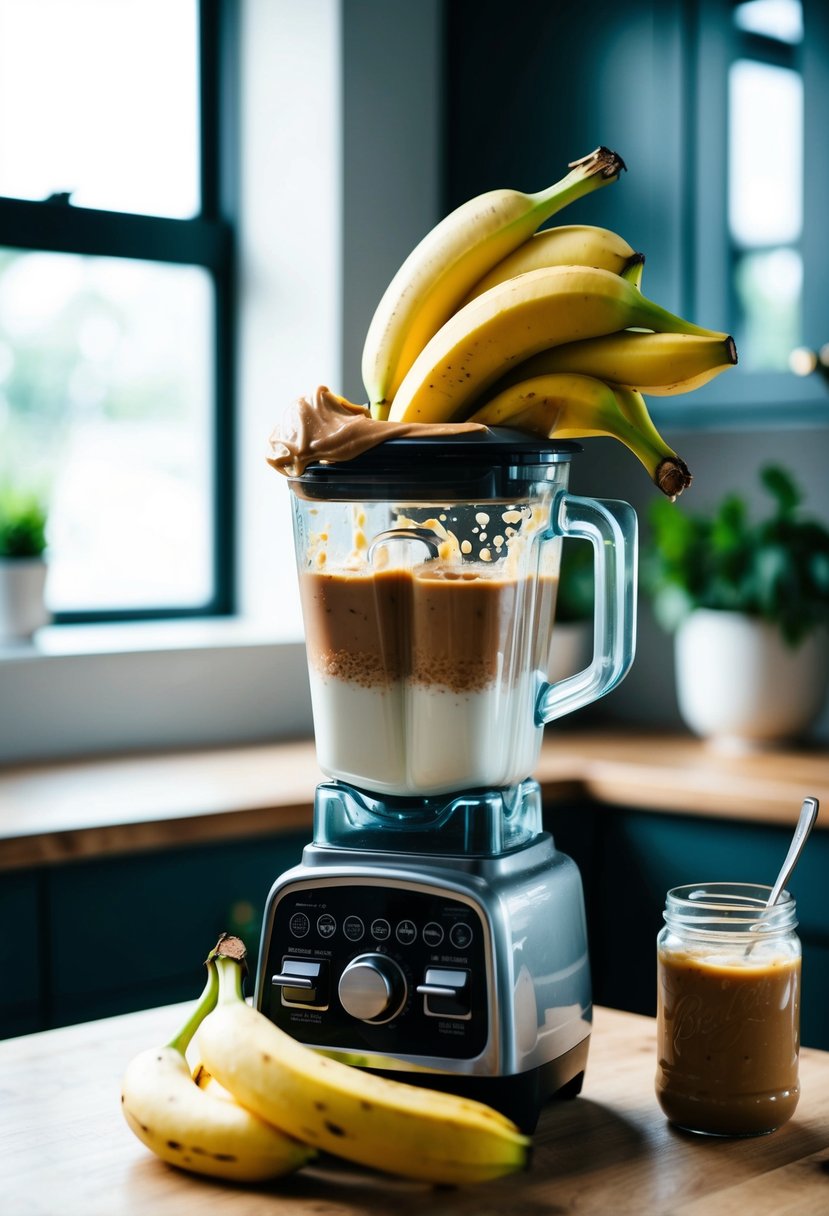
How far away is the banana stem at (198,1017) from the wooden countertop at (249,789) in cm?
71

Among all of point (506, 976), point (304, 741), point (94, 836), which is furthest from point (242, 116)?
point (506, 976)

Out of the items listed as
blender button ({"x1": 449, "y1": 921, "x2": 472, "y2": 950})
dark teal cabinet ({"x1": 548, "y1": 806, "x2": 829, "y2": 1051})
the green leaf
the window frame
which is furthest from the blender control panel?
the green leaf

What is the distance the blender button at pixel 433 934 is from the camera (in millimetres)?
943

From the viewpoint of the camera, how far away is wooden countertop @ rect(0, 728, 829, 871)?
1681mm

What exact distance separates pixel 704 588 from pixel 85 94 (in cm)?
129

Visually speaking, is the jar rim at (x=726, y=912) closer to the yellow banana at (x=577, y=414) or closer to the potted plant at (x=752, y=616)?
the yellow banana at (x=577, y=414)

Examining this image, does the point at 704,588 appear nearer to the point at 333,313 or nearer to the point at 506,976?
the point at 333,313

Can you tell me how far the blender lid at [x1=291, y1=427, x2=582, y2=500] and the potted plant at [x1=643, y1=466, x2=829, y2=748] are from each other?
1.37m

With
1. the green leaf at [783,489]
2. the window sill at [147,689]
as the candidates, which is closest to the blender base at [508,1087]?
the window sill at [147,689]

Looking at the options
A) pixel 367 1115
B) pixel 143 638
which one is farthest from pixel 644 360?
pixel 143 638

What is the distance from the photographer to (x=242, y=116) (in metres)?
2.62

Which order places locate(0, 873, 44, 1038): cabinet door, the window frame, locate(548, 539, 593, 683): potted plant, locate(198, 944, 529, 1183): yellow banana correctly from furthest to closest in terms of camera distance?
locate(548, 539, 593, 683): potted plant < the window frame < locate(0, 873, 44, 1038): cabinet door < locate(198, 944, 529, 1183): yellow banana

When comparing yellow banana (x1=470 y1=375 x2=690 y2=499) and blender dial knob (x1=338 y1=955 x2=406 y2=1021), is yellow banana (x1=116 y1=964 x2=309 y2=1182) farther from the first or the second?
yellow banana (x1=470 y1=375 x2=690 y2=499)

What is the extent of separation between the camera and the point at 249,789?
6.31 feet
